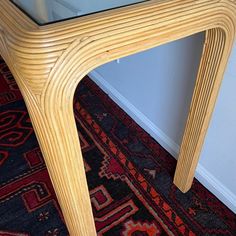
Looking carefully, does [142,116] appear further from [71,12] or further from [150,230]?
[71,12]

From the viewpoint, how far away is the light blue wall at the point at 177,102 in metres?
0.88

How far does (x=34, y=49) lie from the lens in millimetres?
357

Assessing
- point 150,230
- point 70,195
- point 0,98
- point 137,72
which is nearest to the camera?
point 70,195

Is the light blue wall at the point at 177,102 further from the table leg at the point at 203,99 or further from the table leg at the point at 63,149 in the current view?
the table leg at the point at 63,149

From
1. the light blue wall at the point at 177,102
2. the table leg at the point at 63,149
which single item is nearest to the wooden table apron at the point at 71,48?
the table leg at the point at 63,149

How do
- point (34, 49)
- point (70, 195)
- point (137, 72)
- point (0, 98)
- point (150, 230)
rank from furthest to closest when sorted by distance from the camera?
1. point (0, 98)
2. point (137, 72)
3. point (150, 230)
4. point (70, 195)
5. point (34, 49)

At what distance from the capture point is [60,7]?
0.42 m

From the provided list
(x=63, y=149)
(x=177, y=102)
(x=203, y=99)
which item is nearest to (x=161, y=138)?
(x=177, y=102)

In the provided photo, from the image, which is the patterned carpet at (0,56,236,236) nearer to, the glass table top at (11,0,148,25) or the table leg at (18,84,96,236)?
the table leg at (18,84,96,236)

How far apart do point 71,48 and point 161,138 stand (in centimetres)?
93

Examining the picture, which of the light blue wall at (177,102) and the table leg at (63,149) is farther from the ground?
the light blue wall at (177,102)

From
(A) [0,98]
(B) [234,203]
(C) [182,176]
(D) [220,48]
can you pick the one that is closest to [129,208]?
(C) [182,176]

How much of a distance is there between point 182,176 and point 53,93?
767 millimetres

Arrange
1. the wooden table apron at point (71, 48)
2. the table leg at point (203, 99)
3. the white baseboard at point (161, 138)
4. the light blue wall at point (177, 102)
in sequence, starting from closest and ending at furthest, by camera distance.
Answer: the wooden table apron at point (71, 48)
the table leg at point (203, 99)
the light blue wall at point (177, 102)
the white baseboard at point (161, 138)
